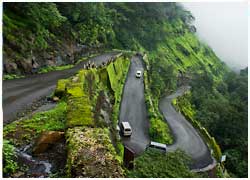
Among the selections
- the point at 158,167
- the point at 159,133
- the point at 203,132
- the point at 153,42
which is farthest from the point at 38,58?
the point at 153,42

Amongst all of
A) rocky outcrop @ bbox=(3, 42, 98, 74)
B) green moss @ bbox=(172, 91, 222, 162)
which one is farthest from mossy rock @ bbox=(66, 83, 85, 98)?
green moss @ bbox=(172, 91, 222, 162)

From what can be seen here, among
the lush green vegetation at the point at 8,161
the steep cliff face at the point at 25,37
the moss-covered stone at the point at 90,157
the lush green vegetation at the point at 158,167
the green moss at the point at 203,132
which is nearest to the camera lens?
the moss-covered stone at the point at 90,157

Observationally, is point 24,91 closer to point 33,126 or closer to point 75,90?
point 75,90

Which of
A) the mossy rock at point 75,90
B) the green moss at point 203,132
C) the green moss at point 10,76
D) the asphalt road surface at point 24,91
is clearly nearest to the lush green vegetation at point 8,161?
the asphalt road surface at point 24,91

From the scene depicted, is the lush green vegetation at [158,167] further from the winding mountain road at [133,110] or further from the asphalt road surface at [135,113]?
the asphalt road surface at [135,113]

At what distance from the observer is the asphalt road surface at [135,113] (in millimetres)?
24109

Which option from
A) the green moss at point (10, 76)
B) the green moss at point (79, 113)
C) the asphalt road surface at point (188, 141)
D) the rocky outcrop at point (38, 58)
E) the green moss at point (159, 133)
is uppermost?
the rocky outcrop at point (38, 58)

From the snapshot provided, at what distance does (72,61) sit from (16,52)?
1011 cm

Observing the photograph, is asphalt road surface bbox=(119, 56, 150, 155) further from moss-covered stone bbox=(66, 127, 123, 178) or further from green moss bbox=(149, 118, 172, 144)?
moss-covered stone bbox=(66, 127, 123, 178)

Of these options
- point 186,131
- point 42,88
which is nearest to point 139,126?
point 186,131

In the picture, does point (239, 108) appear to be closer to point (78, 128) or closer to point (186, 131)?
point (186, 131)

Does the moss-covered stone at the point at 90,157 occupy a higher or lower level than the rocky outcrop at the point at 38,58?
lower

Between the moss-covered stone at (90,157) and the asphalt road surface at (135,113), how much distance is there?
31.5 ft

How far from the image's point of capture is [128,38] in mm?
69500
